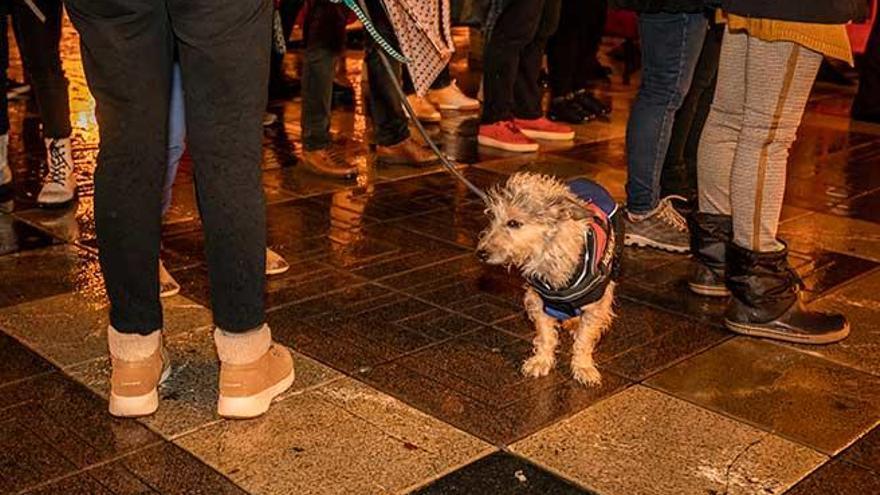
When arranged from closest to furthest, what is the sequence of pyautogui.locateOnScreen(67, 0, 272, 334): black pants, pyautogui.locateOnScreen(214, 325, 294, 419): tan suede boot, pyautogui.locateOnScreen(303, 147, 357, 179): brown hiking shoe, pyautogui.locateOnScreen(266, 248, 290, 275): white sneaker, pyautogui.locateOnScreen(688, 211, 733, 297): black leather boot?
1. pyautogui.locateOnScreen(67, 0, 272, 334): black pants
2. pyautogui.locateOnScreen(214, 325, 294, 419): tan suede boot
3. pyautogui.locateOnScreen(688, 211, 733, 297): black leather boot
4. pyautogui.locateOnScreen(266, 248, 290, 275): white sneaker
5. pyautogui.locateOnScreen(303, 147, 357, 179): brown hiking shoe

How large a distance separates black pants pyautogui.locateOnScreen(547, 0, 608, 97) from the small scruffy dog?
465 cm

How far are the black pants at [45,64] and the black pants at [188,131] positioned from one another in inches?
110

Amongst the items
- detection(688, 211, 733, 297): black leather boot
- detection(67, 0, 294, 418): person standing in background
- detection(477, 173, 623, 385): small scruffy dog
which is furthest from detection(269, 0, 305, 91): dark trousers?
detection(67, 0, 294, 418): person standing in background

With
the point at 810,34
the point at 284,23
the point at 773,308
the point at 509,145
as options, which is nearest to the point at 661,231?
the point at 773,308

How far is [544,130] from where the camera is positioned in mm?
7738

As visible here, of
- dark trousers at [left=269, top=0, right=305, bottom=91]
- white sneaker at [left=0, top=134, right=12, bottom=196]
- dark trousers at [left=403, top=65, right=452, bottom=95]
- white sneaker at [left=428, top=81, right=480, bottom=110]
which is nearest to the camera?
white sneaker at [left=0, top=134, right=12, bottom=196]

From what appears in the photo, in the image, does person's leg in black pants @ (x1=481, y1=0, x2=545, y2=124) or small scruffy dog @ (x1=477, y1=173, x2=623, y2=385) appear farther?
person's leg in black pants @ (x1=481, y1=0, x2=545, y2=124)

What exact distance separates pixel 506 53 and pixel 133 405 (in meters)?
4.37

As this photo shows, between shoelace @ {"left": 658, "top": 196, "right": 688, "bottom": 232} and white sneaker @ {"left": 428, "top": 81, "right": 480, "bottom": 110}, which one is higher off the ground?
shoelace @ {"left": 658, "top": 196, "right": 688, "bottom": 232}

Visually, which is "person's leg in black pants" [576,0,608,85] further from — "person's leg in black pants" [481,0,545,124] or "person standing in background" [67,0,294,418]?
"person standing in background" [67,0,294,418]

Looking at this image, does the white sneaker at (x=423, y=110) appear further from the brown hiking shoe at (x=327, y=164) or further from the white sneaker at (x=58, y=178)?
the white sneaker at (x=58, y=178)

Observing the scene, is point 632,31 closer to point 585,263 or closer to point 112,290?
point 585,263

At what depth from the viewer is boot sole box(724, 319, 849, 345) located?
4207mm

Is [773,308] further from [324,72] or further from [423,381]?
[324,72]
